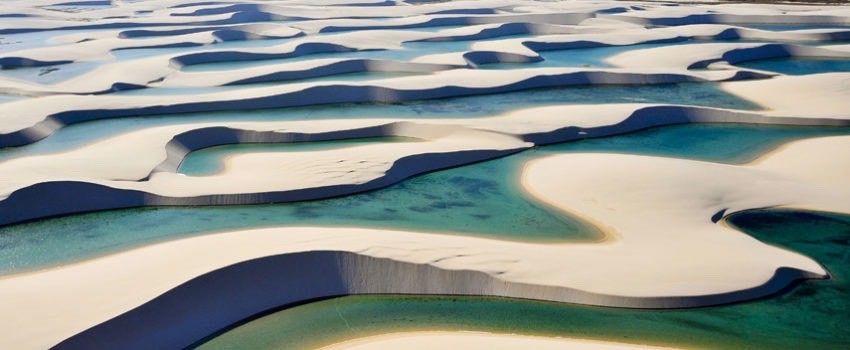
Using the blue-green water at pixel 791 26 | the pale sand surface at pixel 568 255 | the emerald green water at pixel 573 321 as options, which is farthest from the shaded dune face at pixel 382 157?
the blue-green water at pixel 791 26

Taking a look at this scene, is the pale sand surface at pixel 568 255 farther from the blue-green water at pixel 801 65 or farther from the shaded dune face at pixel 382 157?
the blue-green water at pixel 801 65

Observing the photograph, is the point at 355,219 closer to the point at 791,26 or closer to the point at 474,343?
the point at 474,343

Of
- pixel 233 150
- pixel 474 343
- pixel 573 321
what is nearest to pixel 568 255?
pixel 573 321

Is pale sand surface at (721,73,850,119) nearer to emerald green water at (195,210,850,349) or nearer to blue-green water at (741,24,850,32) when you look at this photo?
emerald green water at (195,210,850,349)

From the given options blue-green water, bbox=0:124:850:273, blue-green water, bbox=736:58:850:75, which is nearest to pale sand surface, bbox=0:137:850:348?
blue-green water, bbox=0:124:850:273

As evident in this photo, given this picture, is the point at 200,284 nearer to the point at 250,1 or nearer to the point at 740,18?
the point at 740,18

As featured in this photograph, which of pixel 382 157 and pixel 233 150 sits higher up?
pixel 382 157

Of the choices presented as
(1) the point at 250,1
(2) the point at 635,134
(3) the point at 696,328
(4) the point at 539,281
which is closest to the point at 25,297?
(4) the point at 539,281
